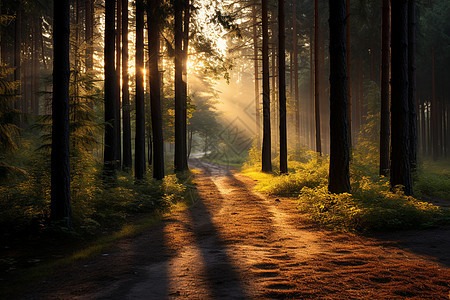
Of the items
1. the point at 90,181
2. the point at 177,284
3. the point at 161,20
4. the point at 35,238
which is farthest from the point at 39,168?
the point at 161,20

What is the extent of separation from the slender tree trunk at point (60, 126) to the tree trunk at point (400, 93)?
33.4ft

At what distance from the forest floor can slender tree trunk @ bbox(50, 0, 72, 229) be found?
1.77 m

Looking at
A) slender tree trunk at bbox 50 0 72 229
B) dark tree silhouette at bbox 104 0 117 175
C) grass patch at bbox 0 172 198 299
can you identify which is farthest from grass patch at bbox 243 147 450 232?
dark tree silhouette at bbox 104 0 117 175

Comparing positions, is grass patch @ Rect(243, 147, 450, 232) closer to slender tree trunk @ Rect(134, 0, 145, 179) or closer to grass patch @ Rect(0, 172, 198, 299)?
grass patch @ Rect(0, 172, 198, 299)

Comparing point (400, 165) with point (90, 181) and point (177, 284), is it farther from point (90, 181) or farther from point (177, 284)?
point (90, 181)

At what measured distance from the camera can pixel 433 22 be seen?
3916 cm

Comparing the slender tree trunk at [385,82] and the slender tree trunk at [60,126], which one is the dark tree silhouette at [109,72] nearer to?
the slender tree trunk at [60,126]

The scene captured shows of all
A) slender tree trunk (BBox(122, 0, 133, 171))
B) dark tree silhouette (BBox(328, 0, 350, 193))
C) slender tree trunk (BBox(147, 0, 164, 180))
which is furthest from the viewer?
slender tree trunk (BBox(122, 0, 133, 171))

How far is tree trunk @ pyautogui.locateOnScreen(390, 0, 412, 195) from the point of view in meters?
10.8

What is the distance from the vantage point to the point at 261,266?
541 cm

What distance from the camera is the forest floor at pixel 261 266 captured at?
14.2 feet

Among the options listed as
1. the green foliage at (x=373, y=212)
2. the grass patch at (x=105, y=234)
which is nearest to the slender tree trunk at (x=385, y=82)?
the green foliage at (x=373, y=212)

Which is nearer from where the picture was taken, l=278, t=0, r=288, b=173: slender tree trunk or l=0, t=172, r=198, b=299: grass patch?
l=0, t=172, r=198, b=299: grass patch

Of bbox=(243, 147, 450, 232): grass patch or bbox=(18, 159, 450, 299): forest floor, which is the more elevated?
bbox=(243, 147, 450, 232): grass patch
